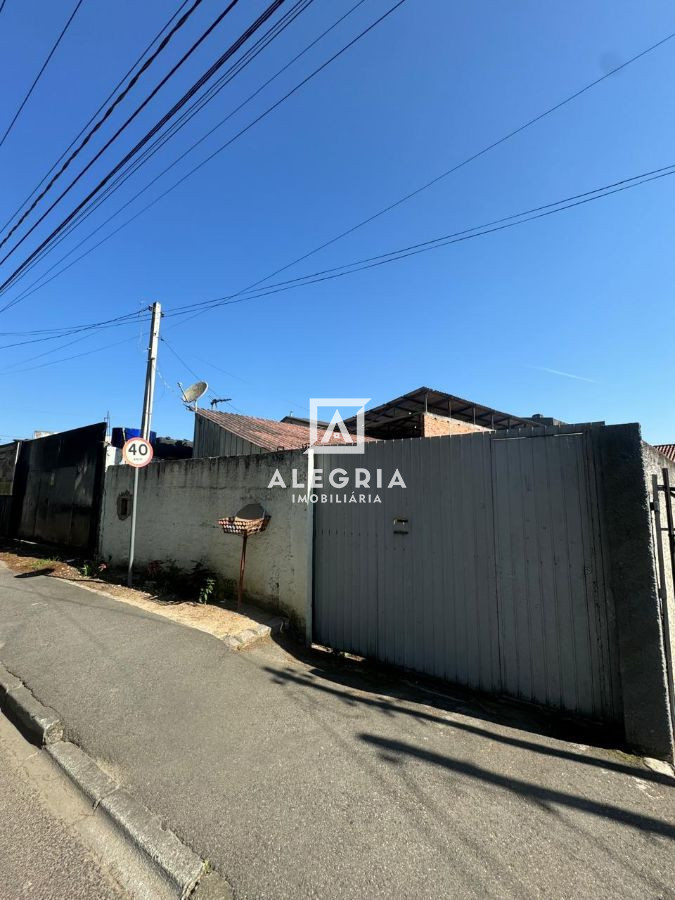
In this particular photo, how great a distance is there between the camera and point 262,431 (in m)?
12.0

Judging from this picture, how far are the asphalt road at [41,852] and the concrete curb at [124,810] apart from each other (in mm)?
156

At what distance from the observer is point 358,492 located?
197 inches

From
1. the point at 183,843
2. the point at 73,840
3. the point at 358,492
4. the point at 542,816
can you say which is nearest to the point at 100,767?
the point at 73,840

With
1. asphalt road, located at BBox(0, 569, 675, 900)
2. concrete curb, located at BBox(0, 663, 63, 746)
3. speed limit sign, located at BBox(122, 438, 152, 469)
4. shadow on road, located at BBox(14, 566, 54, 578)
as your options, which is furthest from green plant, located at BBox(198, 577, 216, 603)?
shadow on road, located at BBox(14, 566, 54, 578)

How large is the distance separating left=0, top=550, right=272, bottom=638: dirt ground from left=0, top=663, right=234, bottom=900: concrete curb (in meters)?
2.00

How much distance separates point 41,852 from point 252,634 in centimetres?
295

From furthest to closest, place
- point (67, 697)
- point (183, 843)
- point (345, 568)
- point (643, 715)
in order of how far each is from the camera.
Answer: point (345, 568) → point (67, 697) → point (643, 715) → point (183, 843)

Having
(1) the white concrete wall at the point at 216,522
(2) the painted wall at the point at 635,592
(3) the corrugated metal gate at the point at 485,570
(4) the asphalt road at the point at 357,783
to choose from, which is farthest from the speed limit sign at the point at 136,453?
(2) the painted wall at the point at 635,592

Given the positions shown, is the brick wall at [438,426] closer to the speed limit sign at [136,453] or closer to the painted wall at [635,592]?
the speed limit sign at [136,453]

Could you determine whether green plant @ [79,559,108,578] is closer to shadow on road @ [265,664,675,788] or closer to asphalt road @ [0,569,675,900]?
asphalt road @ [0,569,675,900]

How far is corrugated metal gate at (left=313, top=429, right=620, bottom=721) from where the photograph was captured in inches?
136

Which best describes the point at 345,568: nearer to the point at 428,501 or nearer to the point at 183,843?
the point at 428,501

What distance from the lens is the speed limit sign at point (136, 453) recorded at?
7.53 m

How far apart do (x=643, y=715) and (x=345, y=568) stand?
9.74ft
